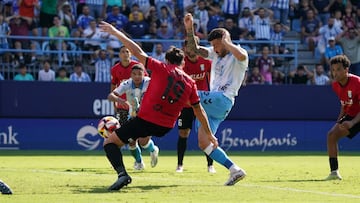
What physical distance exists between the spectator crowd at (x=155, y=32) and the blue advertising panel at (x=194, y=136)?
1.46m

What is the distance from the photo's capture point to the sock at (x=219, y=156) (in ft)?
46.7

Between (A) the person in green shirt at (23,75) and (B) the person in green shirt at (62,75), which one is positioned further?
(B) the person in green shirt at (62,75)

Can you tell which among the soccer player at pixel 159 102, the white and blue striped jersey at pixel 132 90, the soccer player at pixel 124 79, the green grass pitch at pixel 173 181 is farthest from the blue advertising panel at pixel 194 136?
the soccer player at pixel 159 102

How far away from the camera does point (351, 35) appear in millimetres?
30047

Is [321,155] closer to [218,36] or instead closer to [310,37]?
[310,37]

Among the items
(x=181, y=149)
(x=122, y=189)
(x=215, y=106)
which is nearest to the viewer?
(x=122, y=189)

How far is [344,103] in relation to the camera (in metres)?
15.9

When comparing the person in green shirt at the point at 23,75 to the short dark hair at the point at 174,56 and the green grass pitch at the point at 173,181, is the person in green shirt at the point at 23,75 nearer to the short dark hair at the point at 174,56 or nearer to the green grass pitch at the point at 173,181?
the green grass pitch at the point at 173,181

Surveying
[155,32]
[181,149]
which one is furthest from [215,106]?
[155,32]

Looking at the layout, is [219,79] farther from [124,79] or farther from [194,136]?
[194,136]

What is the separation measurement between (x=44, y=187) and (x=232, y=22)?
655 inches

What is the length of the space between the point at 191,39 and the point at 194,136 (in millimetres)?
11862

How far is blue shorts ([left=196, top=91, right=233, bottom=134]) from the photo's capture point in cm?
1494

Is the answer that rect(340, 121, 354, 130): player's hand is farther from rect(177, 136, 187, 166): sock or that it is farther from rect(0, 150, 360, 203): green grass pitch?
rect(177, 136, 187, 166): sock
